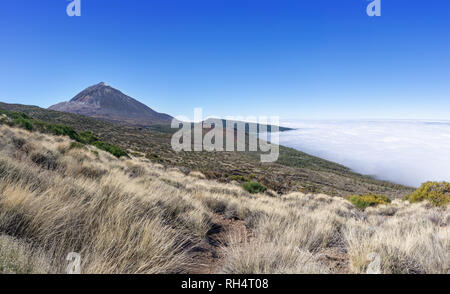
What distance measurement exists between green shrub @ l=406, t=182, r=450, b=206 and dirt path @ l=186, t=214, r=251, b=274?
13817mm

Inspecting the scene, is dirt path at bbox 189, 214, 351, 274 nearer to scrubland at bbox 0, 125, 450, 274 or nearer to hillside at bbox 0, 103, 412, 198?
scrubland at bbox 0, 125, 450, 274

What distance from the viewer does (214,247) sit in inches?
119

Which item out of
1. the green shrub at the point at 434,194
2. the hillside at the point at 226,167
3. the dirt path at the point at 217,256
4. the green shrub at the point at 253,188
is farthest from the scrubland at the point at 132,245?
the hillside at the point at 226,167

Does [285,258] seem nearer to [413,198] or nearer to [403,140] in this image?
[413,198]

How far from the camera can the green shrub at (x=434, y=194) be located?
11600 millimetres

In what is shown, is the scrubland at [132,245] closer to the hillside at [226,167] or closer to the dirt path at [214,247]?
the dirt path at [214,247]

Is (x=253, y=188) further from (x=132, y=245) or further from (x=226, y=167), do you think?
(x=226, y=167)

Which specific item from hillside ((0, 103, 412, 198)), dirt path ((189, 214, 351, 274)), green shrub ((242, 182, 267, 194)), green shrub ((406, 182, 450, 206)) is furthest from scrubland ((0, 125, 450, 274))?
hillside ((0, 103, 412, 198))

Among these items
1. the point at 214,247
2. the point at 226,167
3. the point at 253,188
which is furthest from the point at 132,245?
the point at 226,167

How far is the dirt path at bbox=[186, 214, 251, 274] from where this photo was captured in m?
2.37

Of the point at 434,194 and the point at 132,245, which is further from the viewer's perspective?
the point at 434,194

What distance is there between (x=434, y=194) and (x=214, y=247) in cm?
1609
